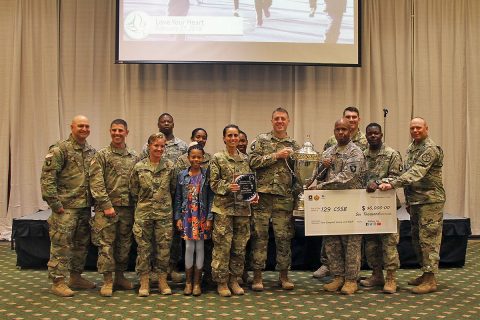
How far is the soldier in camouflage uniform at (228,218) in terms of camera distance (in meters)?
5.53

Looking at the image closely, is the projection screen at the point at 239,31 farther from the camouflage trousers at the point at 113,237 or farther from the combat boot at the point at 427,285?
the combat boot at the point at 427,285

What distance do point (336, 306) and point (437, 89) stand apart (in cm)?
523

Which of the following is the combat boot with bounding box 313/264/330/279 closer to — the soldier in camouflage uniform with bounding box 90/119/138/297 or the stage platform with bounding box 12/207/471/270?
the stage platform with bounding box 12/207/471/270

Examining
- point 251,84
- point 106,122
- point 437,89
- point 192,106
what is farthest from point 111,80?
point 437,89

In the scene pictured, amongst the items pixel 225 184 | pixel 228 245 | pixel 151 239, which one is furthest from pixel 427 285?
pixel 151 239

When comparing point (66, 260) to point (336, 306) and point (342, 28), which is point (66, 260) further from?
point (342, 28)

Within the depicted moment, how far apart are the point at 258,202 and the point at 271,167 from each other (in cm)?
35

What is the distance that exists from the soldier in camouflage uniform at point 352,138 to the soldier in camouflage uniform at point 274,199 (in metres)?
0.68

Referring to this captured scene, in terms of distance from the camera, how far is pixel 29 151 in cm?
910

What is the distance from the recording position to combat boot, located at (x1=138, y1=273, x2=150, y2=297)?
550 centimetres

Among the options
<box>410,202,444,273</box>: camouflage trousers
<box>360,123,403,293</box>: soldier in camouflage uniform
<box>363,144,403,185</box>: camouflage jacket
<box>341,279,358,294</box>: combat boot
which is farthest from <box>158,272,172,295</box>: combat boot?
<box>410,202,444,273</box>: camouflage trousers

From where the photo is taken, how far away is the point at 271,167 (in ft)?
18.9

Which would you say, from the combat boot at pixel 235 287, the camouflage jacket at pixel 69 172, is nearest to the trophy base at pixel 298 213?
the combat boot at pixel 235 287

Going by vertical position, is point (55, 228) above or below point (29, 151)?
below
